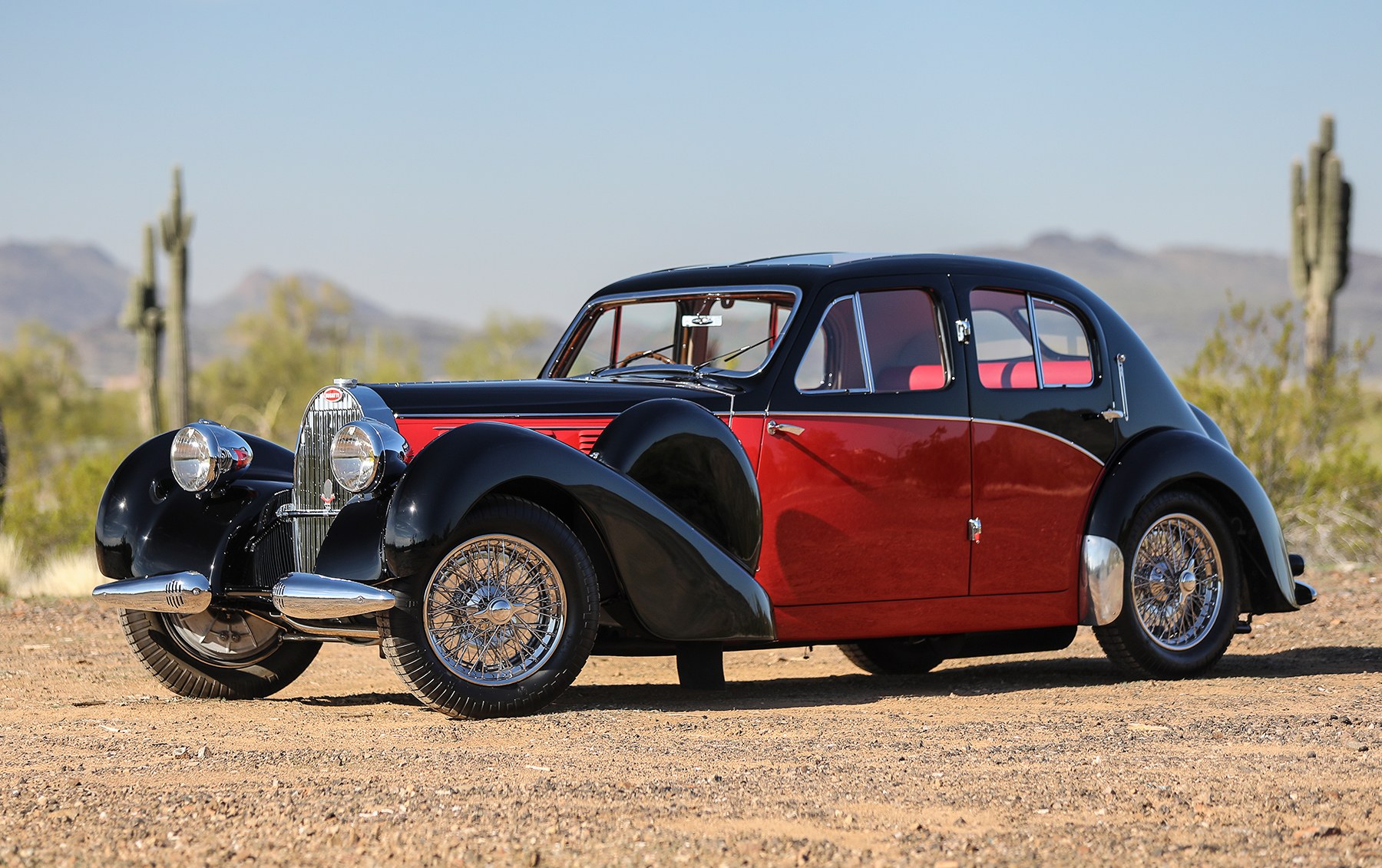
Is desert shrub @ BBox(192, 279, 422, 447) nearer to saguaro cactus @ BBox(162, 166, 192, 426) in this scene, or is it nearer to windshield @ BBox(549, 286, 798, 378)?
saguaro cactus @ BBox(162, 166, 192, 426)

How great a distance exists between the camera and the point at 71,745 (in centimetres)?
566

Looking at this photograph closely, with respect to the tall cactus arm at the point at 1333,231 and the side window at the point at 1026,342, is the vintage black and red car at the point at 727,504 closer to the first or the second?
the side window at the point at 1026,342

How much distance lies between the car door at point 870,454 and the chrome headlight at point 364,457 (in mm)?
1481

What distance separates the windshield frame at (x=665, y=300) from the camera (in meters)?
7.04

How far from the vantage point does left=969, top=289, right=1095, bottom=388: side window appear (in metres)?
7.53

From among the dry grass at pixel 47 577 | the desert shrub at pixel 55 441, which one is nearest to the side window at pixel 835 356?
the dry grass at pixel 47 577

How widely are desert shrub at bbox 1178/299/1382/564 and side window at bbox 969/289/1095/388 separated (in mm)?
8865

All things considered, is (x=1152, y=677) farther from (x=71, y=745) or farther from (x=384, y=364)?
(x=384, y=364)

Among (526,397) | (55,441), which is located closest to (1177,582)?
(526,397)

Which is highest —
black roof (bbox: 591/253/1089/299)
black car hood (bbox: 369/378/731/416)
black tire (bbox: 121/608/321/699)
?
black roof (bbox: 591/253/1089/299)

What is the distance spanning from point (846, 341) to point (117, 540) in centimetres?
317

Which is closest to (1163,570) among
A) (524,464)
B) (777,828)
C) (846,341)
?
(846,341)

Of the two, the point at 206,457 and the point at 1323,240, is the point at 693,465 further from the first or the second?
the point at 1323,240

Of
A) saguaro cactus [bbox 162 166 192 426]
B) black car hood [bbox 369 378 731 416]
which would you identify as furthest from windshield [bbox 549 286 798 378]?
saguaro cactus [bbox 162 166 192 426]
